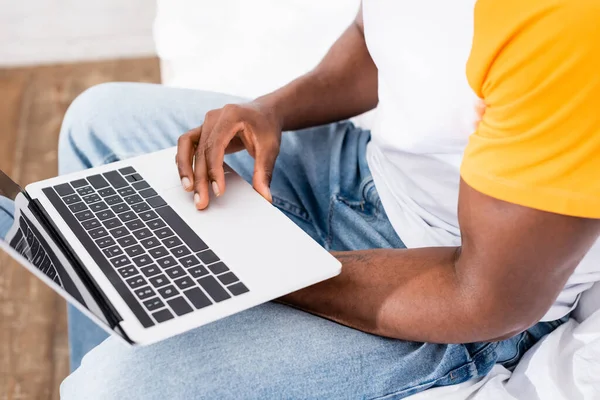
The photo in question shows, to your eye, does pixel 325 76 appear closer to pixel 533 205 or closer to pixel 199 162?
pixel 199 162

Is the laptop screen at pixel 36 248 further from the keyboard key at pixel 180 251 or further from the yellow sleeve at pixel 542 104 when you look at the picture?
the yellow sleeve at pixel 542 104

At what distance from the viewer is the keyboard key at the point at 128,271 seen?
785 mm

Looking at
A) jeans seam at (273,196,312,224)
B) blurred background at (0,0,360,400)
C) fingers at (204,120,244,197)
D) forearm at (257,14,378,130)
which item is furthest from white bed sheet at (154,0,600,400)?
fingers at (204,120,244,197)

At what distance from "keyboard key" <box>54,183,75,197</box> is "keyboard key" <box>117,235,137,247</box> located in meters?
0.14

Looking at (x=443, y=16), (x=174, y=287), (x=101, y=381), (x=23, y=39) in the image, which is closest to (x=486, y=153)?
(x=443, y=16)

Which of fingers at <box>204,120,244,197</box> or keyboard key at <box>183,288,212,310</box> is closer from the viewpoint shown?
keyboard key at <box>183,288,212,310</box>

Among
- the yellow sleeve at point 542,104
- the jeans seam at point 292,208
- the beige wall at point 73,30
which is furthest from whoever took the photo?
the beige wall at point 73,30

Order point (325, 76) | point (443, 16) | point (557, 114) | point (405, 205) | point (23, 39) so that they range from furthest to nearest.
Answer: point (23, 39)
point (325, 76)
point (405, 205)
point (443, 16)
point (557, 114)

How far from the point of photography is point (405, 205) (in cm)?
98

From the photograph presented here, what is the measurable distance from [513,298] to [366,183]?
373 millimetres

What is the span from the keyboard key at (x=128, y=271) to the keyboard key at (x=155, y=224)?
0.08 m

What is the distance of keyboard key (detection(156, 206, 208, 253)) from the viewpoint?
830mm

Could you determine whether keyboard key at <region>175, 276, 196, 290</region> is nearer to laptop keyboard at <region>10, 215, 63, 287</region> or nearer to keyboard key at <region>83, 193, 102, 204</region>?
laptop keyboard at <region>10, 215, 63, 287</region>

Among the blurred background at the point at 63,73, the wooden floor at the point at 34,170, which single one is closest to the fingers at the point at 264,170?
the blurred background at the point at 63,73
